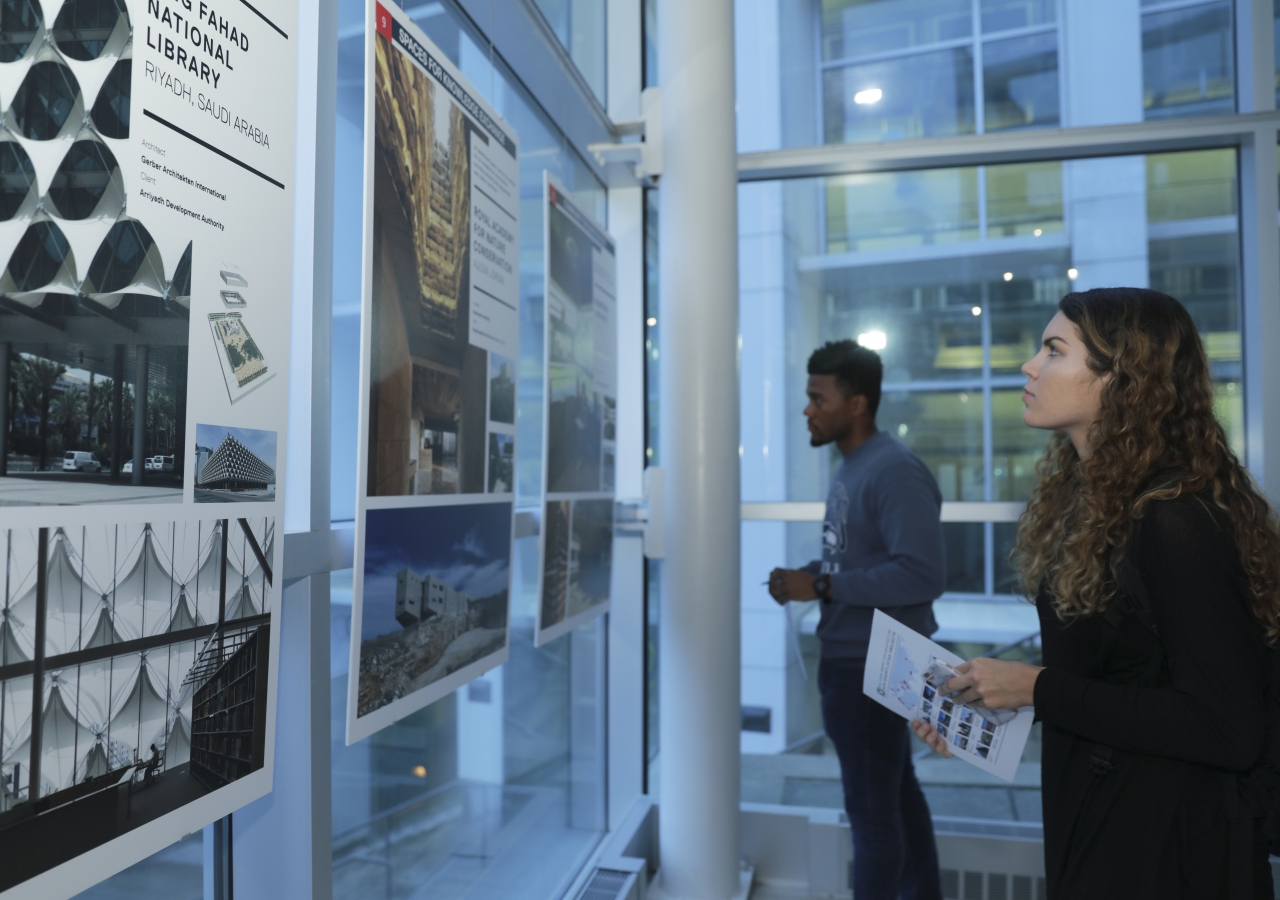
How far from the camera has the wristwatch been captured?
259cm

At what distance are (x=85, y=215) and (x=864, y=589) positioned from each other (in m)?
2.09

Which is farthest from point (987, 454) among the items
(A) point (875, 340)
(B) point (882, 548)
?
(B) point (882, 548)

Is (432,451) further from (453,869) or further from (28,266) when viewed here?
(453,869)

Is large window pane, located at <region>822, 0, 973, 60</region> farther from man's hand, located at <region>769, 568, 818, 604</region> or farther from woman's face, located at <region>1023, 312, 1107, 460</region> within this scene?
woman's face, located at <region>1023, 312, 1107, 460</region>

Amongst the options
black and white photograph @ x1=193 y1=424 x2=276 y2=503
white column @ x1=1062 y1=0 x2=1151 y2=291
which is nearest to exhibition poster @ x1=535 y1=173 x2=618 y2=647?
black and white photograph @ x1=193 y1=424 x2=276 y2=503

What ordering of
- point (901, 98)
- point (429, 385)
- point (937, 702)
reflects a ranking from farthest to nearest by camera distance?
1. point (901, 98)
2. point (937, 702)
3. point (429, 385)

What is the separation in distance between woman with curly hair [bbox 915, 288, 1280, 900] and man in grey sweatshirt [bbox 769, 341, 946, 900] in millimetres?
905

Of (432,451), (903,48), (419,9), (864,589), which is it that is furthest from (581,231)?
(903,48)

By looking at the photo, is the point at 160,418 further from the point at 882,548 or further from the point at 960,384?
the point at 960,384

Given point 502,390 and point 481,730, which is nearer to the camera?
point 502,390

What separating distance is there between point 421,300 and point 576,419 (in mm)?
915

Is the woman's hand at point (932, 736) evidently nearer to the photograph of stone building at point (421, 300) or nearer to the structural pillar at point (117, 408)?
the photograph of stone building at point (421, 300)

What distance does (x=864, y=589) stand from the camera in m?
2.46

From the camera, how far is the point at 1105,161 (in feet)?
11.4
